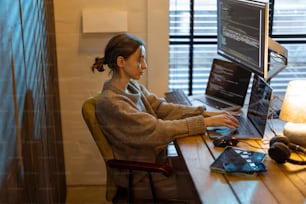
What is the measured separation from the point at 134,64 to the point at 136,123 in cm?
24

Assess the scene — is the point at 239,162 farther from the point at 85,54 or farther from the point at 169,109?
the point at 85,54

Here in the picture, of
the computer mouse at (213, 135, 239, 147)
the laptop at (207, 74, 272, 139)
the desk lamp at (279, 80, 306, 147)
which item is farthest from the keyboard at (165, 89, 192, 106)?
the desk lamp at (279, 80, 306, 147)

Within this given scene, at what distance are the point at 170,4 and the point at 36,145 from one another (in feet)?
3.33

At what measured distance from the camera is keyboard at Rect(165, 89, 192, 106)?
2.13m

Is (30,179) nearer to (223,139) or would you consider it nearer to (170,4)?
(223,139)

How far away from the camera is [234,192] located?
134cm

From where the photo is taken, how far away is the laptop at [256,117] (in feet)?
5.67

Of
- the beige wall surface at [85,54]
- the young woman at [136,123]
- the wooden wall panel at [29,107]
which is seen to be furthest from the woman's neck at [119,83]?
the beige wall surface at [85,54]

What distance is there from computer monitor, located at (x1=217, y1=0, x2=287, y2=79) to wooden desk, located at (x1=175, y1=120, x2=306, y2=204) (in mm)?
393

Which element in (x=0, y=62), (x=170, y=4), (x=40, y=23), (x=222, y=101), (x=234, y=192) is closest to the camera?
(x=0, y=62)

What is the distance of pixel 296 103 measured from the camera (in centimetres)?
162

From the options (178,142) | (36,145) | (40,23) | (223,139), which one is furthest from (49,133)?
(223,139)

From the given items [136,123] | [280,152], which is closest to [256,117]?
[280,152]

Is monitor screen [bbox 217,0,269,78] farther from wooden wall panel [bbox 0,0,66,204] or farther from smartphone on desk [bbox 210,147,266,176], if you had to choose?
wooden wall panel [bbox 0,0,66,204]
